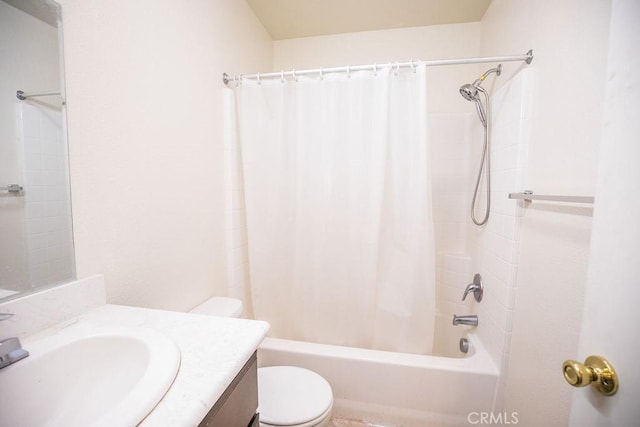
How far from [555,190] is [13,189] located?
5.59ft

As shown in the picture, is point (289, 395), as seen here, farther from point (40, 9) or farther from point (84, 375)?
point (40, 9)

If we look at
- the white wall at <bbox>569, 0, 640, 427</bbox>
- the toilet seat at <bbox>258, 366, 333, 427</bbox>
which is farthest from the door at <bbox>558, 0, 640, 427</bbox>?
the toilet seat at <bbox>258, 366, 333, 427</bbox>

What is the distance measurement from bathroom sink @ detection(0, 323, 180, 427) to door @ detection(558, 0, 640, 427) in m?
0.78

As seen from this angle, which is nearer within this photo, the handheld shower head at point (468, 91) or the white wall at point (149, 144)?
the white wall at point (149, 144)

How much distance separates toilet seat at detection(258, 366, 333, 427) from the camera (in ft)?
3.10

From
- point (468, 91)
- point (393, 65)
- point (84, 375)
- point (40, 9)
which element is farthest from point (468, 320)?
point (40, 9)

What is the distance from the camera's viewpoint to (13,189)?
24.0 inches

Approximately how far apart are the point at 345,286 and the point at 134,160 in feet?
3.89

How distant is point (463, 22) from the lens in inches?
70.9

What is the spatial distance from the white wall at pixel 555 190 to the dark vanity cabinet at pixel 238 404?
105 centimetres

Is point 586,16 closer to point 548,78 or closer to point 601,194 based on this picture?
point 548,78

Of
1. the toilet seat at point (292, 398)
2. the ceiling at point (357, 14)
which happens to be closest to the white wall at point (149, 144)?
the ceiling at point (357, 14)

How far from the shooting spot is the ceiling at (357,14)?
1618 millimetres

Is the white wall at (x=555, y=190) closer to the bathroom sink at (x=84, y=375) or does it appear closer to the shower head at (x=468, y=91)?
the shower head at (x=468, y=91)
